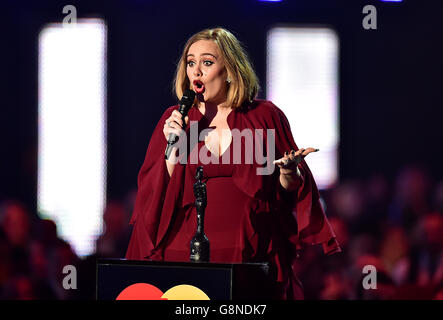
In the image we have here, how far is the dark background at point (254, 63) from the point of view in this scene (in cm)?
572

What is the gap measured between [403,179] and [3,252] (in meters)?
3.22

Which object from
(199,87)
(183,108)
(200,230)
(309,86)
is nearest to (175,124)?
(183,108)

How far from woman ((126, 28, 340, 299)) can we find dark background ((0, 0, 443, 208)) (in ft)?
9.16

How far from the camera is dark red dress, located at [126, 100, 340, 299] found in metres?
2.55

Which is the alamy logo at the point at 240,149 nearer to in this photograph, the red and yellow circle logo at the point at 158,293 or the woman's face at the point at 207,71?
the woman's face at the point at 207,71

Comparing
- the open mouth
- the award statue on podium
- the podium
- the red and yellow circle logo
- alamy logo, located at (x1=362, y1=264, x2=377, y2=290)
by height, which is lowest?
alamy logo, located at (x1=362, y1=264, x2=377, y2=290)

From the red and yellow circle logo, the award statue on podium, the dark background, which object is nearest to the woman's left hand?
the award statue on podium

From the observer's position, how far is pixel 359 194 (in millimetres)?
6191

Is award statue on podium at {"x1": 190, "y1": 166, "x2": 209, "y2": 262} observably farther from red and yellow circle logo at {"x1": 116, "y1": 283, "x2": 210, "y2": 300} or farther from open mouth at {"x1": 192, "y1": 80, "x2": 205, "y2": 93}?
open mouth at {"x1": 192, "y1": 80, "x2": 205, "y2": 93}

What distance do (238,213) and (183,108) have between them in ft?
1.37

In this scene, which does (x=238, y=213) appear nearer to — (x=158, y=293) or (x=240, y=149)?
(x=240, y=149)
